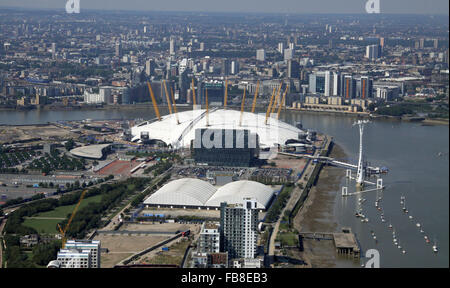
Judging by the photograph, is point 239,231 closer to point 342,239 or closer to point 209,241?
point 209,241

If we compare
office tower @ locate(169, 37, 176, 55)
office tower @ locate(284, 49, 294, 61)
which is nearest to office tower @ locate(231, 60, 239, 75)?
office tower @ locate(284, 49, 294, 61)

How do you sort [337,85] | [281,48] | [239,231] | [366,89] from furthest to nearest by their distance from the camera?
1. [281,48]
2. [337,85]
3. [366,89]
4. [239,231]

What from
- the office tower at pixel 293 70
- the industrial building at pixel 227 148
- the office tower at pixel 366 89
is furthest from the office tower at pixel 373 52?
the industrial building at pixel 227 148

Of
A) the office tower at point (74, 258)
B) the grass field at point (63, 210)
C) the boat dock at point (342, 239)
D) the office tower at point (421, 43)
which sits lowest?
the grass field at point (63, 210)

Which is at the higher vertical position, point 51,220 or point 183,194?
point 183,194

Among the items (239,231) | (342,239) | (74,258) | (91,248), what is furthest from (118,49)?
(74,258)

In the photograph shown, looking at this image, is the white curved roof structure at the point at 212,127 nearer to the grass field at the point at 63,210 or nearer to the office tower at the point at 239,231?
the grass field at the point at 63,210

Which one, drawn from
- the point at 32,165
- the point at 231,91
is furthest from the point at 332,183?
the point at 231,91
